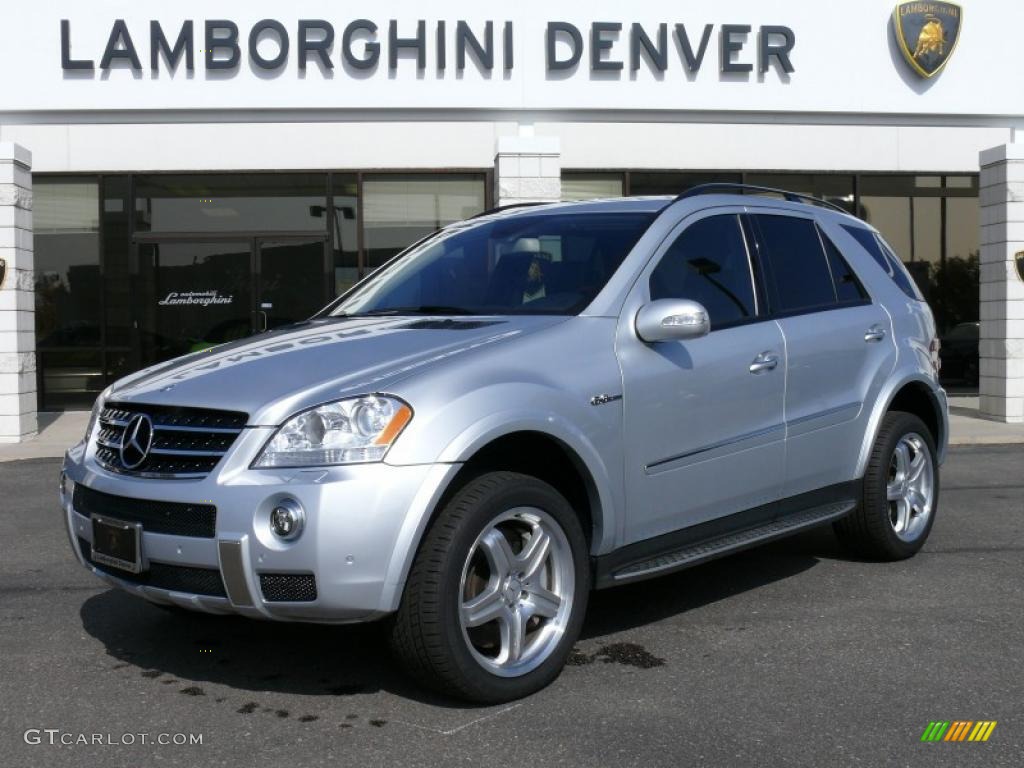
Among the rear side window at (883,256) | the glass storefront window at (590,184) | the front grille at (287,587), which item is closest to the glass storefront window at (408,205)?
the glass storefront window at (590,184)

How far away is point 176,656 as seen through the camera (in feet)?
14.5

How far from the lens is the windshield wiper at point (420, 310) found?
15.4ft

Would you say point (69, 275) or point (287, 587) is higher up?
point (69, 275)

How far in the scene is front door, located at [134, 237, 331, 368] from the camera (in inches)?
627

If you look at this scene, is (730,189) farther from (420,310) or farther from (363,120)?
(363,120)

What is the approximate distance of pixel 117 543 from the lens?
3.85 meters

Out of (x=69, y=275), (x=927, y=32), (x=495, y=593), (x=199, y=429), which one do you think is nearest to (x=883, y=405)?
(x=495, y=593)

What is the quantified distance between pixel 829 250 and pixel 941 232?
12.2 metres

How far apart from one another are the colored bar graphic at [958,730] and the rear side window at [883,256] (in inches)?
117

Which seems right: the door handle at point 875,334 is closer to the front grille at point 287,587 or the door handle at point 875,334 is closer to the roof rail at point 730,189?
the roof rail at point 730,189

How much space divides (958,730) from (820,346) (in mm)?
2078

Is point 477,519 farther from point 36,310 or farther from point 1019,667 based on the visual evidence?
point 36,310

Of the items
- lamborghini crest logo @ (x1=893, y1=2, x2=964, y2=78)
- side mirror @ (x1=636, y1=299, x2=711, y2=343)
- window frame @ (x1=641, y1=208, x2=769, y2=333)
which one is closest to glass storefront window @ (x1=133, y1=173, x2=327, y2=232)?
lamborghini crest logo @ (x1=893, y1=2, x2=964, y2=78)

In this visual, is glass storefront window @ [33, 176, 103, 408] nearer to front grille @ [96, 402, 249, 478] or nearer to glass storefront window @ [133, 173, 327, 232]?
glass storefront window @ [133, 173, 327, 232]
